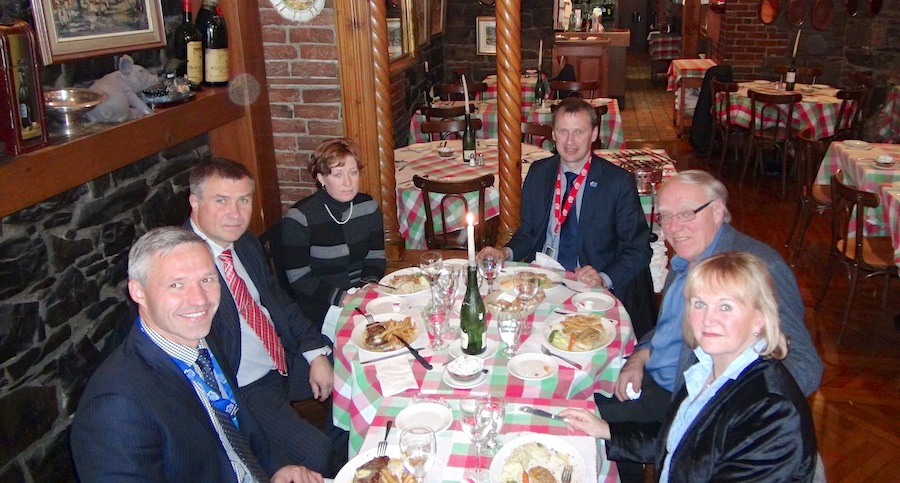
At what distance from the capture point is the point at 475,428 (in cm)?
160

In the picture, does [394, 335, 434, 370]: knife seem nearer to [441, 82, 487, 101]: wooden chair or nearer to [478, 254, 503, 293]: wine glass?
[478, 254, 503, 293]: wine glass

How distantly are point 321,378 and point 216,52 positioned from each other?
1546mm

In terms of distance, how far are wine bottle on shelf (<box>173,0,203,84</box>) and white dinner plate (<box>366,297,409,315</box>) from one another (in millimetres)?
1371

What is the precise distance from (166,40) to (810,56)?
7.56 m

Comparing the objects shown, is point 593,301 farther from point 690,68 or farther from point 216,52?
point 690,68

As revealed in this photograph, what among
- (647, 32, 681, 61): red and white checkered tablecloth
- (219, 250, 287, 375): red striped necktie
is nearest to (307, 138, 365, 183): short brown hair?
(219, 250, 287, 375): red striped necktie

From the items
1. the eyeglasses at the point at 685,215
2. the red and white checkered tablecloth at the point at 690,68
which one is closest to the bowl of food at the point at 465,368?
the eyeglasses at the point at 685,215

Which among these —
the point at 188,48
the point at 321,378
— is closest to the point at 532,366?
the point at 321,378

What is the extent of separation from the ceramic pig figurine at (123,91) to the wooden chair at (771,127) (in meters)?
5.36

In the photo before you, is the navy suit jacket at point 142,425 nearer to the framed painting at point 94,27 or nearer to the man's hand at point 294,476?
the man's hand at point 294,476

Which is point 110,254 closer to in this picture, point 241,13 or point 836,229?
point 241,13

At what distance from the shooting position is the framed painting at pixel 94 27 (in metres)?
2.26

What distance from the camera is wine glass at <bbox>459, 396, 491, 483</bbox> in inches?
61.9

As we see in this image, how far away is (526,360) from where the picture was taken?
2043 mm
